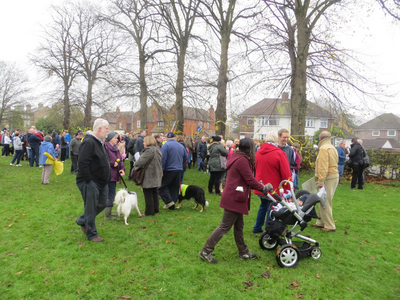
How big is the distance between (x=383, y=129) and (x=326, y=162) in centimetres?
6046

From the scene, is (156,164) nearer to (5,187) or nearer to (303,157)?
(5,187)

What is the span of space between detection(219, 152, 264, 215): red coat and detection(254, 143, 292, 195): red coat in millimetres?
817

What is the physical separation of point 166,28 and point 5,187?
11.9 m

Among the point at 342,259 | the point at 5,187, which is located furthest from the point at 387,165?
the point at 5,187

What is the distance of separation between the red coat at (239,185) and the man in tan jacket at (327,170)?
7.11ft

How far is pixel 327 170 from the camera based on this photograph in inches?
212

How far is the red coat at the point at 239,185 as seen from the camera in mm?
3836

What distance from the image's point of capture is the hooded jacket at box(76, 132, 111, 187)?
4289 millimetres

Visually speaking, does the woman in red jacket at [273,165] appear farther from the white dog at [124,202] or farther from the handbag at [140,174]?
the white dog at [124,202]

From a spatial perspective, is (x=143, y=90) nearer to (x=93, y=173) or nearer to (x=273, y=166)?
(x=93, y=173)

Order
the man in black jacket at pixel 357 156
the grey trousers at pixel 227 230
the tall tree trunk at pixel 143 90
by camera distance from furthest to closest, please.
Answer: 1. the tall tree trunk at pixel 143 90
2. the man in black jacket at pixel 357 156
3. the grey trousers at pixel 227 230

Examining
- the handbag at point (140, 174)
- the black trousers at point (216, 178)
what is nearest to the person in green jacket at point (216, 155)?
the black trousers at point (216, 178)

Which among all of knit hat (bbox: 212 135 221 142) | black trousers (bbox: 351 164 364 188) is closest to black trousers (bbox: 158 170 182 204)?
knit hat (bbox: 212 135 221 142)

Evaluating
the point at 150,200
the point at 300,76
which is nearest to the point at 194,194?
the point at 150,200
